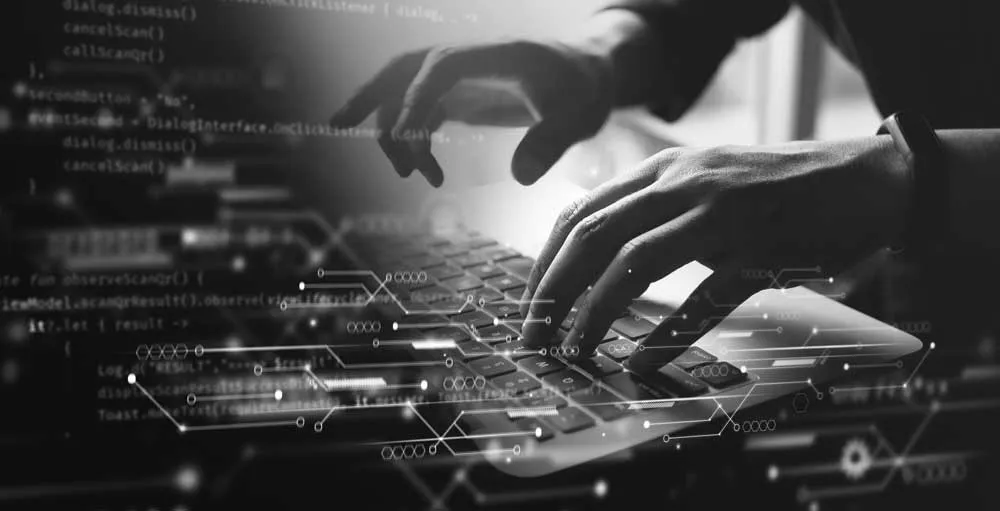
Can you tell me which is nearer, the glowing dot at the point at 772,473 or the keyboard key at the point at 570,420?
the keyboard key at the point at 570,420

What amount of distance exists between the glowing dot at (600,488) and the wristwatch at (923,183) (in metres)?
0.34

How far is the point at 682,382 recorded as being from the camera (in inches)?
22.2

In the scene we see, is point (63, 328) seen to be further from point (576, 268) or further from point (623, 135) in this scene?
point (623, 135)

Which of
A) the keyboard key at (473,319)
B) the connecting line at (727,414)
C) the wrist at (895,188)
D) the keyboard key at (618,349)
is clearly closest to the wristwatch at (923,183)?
the wrist at (895,188)

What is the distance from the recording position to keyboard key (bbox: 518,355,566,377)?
0.55 metres

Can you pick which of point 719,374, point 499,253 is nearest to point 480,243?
point 499,253

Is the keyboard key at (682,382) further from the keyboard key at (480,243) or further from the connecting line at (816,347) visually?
the keyboard key at (480,243)

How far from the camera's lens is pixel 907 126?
0.64 metres

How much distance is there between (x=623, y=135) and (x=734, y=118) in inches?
5.4

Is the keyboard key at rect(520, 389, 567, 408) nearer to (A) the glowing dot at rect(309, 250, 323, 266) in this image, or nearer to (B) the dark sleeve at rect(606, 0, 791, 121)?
(A) the glowing dot at rect(309, 250, 323, 266)

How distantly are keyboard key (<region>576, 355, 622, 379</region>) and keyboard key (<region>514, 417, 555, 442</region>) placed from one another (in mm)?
58

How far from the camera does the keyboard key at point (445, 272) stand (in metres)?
0.60

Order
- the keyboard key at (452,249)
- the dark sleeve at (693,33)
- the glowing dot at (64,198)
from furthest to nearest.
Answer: the dark sleeve at (693,33) < the keyboard key at (452,249) < the glowing dot at (64,198)

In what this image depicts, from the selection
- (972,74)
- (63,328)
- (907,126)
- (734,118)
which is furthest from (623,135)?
(63,328)
